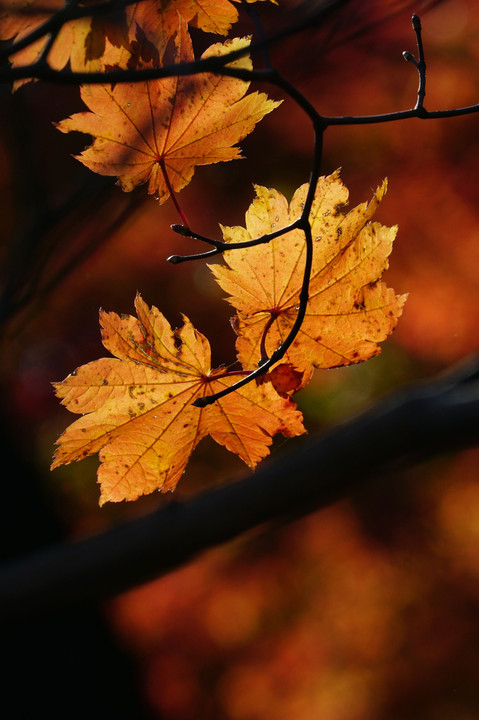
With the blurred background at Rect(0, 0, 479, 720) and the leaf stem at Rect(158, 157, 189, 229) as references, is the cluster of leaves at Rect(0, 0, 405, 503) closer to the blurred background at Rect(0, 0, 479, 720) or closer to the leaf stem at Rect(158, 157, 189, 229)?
the leaf stem at Rect(158, 157, 189, 229)

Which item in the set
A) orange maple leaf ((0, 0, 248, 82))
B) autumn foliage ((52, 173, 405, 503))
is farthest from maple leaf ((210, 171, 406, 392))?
orange maple leaf ((0, 0, 248, 82))

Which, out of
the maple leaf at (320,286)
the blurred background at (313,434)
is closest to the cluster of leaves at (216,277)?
the maple leaf at (320,286)

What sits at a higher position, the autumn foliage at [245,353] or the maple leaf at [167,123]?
the maple leaf at [167,123]

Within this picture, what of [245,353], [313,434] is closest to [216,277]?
[245,353]

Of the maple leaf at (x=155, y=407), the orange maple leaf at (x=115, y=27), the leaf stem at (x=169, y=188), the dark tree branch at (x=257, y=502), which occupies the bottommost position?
the dark tree branch at (x=257, y=502)

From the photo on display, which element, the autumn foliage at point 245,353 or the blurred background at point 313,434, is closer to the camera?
the autumn foliage at point 245,353

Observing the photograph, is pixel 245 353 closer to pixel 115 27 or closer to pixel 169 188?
pixel 169 188

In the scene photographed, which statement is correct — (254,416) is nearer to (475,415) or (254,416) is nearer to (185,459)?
(185,459)

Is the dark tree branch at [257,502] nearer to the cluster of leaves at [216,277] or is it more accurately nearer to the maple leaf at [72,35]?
the cluster of leaves at [216,277]
